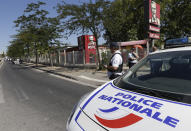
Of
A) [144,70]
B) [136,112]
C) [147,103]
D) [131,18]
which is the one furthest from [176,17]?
[136,112]

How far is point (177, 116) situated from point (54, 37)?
2287 centimetres

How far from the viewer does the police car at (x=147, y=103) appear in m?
1.36

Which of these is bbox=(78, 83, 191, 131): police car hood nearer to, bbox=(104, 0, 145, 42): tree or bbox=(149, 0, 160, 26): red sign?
bbox=(149, 0, 160, 26): red sign

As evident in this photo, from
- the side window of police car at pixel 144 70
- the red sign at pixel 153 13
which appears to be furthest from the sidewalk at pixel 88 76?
the side window of police car at pixel 144 70

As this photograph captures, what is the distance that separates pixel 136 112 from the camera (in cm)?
154

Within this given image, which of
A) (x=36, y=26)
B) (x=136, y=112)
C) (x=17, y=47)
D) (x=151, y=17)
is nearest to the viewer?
(x=136, y=112)

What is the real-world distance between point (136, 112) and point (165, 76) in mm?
937


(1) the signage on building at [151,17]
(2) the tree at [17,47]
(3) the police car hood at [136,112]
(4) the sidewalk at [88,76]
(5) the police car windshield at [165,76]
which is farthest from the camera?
(2) the tree at [17,47]

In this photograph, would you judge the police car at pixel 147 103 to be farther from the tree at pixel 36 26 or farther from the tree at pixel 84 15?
the tree at pixel 36 26

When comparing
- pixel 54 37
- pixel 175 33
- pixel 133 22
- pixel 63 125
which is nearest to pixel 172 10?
pixel 175 33

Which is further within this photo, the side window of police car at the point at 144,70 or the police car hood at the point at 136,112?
the side window of police car at the point at 144,70

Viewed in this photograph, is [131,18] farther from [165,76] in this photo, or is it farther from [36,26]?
[165,76]

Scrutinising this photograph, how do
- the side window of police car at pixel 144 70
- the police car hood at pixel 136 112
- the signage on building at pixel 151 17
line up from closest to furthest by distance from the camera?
the police car hood at pixel 136 112, the side window of police car at pixel 144 70, the signage on building at pixel 151 17

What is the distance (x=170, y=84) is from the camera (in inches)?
77.0
